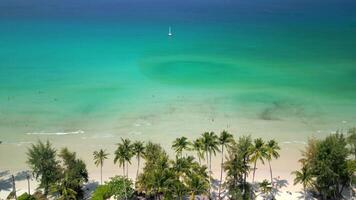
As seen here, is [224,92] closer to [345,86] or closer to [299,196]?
[345,86]

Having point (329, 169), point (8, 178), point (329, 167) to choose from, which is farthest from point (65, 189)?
point (329, 167)

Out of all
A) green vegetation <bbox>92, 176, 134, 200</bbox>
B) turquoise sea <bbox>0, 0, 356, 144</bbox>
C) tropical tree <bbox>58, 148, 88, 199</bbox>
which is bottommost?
green vegetation <bbox>92, 176, 134, 200</bbox>

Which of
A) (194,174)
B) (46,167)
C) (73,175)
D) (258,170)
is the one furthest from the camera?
(258,170)

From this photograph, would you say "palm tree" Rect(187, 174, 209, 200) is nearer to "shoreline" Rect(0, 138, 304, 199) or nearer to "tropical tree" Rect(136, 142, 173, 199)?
"tropical tree" Rect(136, 142, 173, 199)

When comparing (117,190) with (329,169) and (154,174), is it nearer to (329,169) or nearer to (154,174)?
(154,174)

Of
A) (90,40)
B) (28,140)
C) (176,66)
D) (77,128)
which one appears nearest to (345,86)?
(176,66)

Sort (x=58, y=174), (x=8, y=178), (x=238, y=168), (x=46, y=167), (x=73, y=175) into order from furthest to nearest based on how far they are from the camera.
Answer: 1. (x=8, y=178)
2. (x=46, y=167)
3. (x=58, y=174)
4. (x=238, y=168)
5. (x=73, y=175)

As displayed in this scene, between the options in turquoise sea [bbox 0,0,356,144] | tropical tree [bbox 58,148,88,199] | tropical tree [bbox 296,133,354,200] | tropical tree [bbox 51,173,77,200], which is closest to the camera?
tropical tree [bbox 51,173,77,200]

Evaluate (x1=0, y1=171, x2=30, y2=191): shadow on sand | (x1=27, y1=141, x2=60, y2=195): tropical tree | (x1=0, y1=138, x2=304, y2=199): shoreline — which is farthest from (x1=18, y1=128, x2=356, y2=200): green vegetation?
(x1=0, y1=171, x2=30, y2=191): shadow on sand
